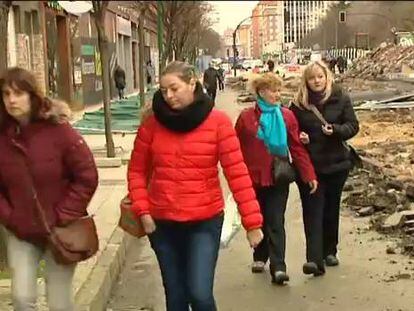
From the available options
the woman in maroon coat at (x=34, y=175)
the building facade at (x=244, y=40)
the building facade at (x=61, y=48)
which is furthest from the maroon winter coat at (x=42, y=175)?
the building facade at (x=244, y=40)

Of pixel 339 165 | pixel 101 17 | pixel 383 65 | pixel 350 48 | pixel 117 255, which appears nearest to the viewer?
pixel 339 165

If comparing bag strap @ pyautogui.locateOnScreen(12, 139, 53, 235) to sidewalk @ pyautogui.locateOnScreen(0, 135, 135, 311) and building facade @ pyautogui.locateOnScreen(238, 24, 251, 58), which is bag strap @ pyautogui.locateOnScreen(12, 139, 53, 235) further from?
building facade @ pyautogui.locateOnScreen(238, 24, 251, 58)

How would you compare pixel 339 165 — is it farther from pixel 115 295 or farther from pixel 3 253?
pixel 3 253

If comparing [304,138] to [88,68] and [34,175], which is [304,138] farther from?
[88,68]

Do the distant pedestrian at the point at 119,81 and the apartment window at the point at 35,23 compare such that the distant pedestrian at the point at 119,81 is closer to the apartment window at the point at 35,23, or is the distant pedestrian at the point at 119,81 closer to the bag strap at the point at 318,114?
the apartment window at the point at 35,23

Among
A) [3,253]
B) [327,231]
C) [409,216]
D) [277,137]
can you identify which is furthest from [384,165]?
[3,253]

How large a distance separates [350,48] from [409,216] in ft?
315

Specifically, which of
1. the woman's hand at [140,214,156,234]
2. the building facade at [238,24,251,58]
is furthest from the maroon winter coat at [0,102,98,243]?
the building facade at [238,24,251,58]

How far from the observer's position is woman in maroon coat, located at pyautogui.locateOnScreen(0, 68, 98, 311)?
4148mm

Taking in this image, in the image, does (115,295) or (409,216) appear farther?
(409,216)

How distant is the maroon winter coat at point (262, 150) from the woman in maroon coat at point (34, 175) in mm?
2542

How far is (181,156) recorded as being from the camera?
14.7ft

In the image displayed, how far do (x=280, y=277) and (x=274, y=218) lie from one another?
48 cm

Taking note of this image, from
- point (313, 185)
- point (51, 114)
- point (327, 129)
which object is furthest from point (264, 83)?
point (51, 114)
